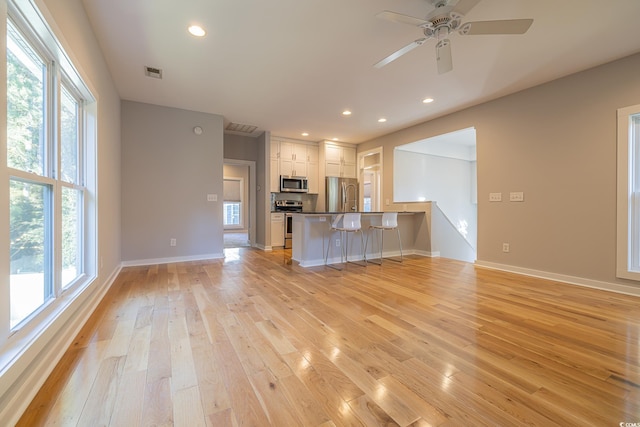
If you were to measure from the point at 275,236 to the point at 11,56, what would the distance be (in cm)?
498

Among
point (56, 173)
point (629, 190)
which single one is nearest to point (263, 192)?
point (56, 173)

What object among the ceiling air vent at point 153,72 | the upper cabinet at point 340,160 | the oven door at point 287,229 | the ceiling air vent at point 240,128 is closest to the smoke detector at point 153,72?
the ceiling air vent at point 153,72

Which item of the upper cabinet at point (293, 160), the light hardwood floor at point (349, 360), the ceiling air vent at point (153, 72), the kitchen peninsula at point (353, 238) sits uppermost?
the ceiling air vent at point (153, 72)

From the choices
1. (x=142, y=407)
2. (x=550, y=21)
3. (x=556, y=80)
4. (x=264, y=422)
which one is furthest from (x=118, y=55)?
(x=556, y=80)

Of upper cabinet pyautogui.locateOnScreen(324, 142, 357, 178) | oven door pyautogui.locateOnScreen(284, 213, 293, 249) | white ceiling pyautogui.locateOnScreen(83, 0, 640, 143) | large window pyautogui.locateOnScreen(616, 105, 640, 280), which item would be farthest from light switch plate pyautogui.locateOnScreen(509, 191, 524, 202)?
oven door pyautogui.locateOnScreen(284, 213, 293, 249)

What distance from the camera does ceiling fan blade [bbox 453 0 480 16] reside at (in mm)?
1846

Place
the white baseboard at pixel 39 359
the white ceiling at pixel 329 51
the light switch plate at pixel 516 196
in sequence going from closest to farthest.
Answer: the white baseboard at pixel 39 359 → the white ceiling at pixel 329 51 → the light switch plate at pixel 516 196

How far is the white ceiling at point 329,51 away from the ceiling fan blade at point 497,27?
11.4 inches

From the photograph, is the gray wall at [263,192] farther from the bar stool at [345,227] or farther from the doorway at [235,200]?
the doorway at [235,200]

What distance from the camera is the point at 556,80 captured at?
3.39 metres

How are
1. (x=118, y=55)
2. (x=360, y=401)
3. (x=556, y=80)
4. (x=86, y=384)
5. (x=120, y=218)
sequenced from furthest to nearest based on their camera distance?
(x=120, y=218)
(x=556, y=80)
(x=118, y=55)
(x=86, y=384)
(x=360, y=401)

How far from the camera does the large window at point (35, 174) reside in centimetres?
137

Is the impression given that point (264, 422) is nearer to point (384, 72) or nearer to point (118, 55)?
point (384, 72)

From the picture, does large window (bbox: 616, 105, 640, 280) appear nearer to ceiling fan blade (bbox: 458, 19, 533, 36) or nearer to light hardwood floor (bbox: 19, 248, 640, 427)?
light hardwood floor (bbox: 19, 248, 640, 427)
